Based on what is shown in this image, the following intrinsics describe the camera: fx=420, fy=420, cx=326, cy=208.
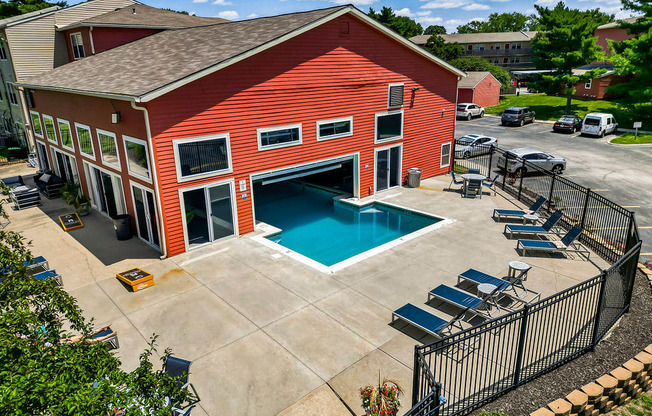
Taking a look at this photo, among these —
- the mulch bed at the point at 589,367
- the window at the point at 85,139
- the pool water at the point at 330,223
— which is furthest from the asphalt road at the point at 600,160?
the window at the point at 85,139

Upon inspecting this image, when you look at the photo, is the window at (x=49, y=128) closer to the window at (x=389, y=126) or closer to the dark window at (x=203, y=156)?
the dark window at (x=203, y=156)

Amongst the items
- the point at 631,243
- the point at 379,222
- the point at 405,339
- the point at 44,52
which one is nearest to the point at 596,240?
the point at 631,243

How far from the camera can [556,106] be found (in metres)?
47.9

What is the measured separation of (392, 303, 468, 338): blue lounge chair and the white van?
3266 centimetres

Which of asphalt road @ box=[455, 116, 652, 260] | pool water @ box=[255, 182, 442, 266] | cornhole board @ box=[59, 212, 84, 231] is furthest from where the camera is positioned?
asphalt road @ box=[455, 116, 652, 260]

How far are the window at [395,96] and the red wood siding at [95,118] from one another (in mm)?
11066

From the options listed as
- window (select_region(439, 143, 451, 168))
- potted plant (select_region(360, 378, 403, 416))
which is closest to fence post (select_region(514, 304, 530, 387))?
potted plant (select_region(360, 378, 403, 416))

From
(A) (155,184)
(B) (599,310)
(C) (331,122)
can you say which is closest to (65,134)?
(A) (155,184)

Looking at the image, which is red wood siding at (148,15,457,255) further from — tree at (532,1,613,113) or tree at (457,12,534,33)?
tree at (457,12,534,33)

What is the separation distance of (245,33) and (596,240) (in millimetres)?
14633

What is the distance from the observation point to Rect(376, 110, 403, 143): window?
1934cm

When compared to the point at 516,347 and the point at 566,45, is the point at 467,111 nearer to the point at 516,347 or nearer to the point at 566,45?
the point at 566,45

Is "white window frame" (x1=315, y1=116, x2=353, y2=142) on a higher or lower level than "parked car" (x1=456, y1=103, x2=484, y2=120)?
higher

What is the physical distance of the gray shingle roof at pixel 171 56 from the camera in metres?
13.3
